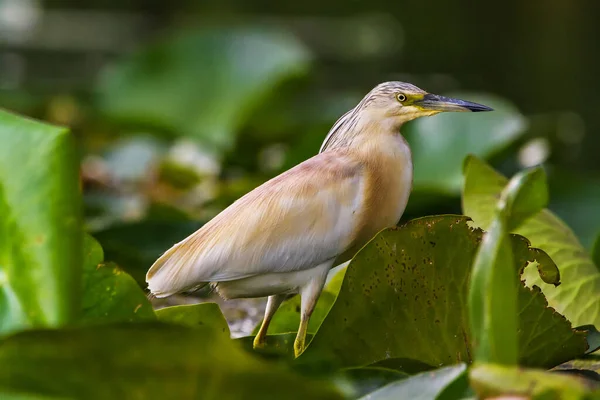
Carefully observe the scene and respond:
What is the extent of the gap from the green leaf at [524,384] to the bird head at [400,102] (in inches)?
15.3

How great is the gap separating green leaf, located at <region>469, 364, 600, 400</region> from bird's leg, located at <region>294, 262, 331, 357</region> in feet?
1.04

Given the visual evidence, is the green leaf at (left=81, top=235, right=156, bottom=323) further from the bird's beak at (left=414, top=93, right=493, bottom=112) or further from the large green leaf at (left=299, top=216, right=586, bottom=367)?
the bird's beak at (left=414, top=93, right=493, bottom=112)

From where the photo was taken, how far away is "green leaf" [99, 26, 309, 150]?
2.76 metres

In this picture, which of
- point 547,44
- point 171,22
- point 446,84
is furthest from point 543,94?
point 171,22

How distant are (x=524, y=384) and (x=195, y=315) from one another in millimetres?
358

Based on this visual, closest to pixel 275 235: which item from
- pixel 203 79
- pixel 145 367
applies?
pixel 145 367

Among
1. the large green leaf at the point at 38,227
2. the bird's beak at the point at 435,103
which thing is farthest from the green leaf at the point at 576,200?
the large green leaf at the point at 38,227

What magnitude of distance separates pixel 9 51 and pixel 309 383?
4790mm

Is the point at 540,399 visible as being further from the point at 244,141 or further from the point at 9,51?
the point at 9,51

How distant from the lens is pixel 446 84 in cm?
435

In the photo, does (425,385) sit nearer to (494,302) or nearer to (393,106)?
(494,302)

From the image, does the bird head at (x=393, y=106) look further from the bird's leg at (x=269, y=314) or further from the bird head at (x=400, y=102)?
the bird's leg at (x=269, y=314)

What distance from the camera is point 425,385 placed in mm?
690

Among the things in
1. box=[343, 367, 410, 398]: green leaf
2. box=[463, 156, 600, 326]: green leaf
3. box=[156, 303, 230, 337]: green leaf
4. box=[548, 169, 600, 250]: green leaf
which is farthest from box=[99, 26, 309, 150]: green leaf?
box=[343, 367, 410, 398]: green leaf
